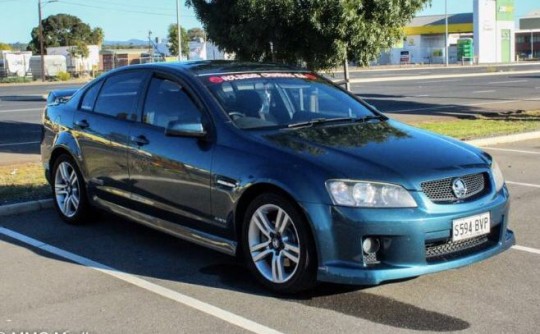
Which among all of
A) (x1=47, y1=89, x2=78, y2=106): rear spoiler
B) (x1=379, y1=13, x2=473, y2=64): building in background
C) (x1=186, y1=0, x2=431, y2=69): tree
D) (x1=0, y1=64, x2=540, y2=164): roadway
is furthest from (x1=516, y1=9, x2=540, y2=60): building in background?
(x1=47, y1=89, x2=78, y2=106): rear spoiler

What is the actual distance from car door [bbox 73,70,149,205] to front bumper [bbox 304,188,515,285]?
7.39ft

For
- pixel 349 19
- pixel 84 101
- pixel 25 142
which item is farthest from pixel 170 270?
pixel 25 142

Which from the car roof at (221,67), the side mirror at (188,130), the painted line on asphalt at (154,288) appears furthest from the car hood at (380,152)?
the painted line on asphalt at (154,288)

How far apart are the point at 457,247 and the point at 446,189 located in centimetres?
41

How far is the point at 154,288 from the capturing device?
488cm

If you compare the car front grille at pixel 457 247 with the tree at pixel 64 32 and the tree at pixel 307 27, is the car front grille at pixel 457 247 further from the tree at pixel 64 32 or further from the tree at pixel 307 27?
the tree at pixel 64 32

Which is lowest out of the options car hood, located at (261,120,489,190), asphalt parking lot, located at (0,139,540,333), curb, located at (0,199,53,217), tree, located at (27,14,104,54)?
asphalt parking lot, located at (0,139,540,333)

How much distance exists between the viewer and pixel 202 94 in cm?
529

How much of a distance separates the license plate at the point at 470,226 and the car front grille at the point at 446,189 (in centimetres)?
15

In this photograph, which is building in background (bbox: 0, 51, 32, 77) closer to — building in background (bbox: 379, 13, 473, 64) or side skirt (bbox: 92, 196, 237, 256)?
building in background (bbox: 379, 13, 473, 64)

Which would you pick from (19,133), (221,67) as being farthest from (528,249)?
(19,133)

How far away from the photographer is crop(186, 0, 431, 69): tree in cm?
1001

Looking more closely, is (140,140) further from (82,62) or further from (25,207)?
(82,62)

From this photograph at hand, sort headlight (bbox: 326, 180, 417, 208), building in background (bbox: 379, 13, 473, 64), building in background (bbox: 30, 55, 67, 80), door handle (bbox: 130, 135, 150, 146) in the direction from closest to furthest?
headlight (bbox: 326, 180, 417, 208), door handle (bbox: 130, 135, 150, 146), building in background (bbox: 30, 55, 67, 80), building in background (bbox: 379, 13, 473, 64)
